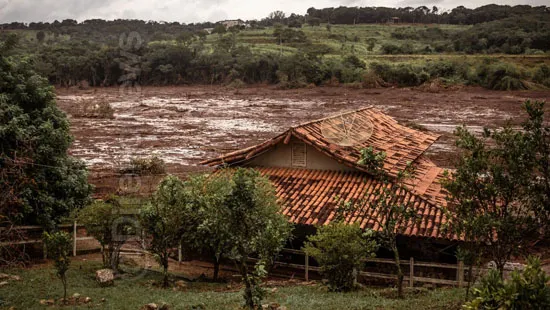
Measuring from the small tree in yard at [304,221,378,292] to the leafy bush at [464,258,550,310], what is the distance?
638 cm

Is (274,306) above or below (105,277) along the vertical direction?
above

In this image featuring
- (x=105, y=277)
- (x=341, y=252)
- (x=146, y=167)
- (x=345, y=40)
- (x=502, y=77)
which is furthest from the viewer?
(x=345, y=40)

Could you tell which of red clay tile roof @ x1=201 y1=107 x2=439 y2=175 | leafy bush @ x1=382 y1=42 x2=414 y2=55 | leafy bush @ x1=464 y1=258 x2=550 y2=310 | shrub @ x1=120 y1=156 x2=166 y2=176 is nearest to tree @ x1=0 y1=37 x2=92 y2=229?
red clay tile roof @ x1=201 y1=107 x2=439 y2=175

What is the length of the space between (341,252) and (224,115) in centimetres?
4397

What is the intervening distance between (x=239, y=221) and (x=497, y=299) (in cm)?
463

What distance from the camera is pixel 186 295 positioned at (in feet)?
38.6

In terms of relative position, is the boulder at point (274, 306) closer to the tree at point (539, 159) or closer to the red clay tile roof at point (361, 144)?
the tree at point (539, 159)

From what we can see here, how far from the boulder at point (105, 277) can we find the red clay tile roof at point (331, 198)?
16.3 feet

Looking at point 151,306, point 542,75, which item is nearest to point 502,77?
point 542,75

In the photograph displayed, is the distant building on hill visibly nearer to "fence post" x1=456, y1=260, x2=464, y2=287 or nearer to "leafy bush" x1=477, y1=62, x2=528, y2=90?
"leafy bush" x1=477, y1=62, x2=528, y2=90

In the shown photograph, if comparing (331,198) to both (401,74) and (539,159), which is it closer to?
(539,159)

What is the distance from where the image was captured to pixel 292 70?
80250mm

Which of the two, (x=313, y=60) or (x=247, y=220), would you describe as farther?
(x=313, y=60)

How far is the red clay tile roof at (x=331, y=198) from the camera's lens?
529 inches
